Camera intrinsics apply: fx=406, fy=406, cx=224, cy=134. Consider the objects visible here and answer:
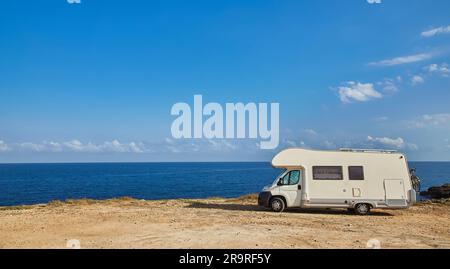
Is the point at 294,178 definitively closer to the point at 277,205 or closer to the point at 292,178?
the point at 292,178

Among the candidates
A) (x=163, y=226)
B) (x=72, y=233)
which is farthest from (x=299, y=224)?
(x=72, y=233)

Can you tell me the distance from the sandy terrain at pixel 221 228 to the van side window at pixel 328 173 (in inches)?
69.6

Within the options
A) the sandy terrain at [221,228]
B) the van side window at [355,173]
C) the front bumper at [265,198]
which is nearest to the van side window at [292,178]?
the front bumper at [265,198]

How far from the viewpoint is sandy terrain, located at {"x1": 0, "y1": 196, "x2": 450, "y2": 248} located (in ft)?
40.8

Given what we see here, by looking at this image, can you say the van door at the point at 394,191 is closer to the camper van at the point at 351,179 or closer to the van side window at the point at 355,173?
the camper van at the point at 351,179

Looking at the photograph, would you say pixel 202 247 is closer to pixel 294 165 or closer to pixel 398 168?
pixel 294 165

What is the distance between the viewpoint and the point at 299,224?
16016 mm

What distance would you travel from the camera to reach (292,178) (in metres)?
19.9

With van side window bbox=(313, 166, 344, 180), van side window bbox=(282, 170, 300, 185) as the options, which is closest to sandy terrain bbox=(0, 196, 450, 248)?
van side window bbox=(282, 170, 300, 185)

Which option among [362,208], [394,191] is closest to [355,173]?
[362,208]

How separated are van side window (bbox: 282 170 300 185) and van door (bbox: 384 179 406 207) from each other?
13.4ft

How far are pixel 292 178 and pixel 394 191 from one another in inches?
187

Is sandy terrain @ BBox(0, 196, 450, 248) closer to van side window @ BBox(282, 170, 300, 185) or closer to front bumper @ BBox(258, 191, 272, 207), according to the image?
front bumper @ BBox(258, 191, 272, 207)
